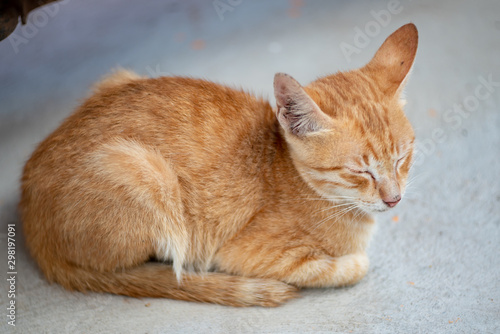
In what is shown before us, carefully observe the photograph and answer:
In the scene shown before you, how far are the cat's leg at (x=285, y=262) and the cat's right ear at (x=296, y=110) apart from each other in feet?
1.72

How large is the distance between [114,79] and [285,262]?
1274mm

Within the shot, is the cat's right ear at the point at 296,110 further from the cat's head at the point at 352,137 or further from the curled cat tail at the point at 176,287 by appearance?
the curled cat tail at the point at 176,287

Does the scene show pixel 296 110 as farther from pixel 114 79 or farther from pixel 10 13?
pixel 10 13

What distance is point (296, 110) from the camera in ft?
7.59

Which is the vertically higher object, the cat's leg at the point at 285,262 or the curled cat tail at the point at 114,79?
the curled cat tail at the point at 114,79

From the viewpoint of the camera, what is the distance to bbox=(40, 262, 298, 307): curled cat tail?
2500mm

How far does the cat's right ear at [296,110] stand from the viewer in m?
2.21

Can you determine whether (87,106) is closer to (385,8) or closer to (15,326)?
(15,326)

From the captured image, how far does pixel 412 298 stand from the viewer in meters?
2.59

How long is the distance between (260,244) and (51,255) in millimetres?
911

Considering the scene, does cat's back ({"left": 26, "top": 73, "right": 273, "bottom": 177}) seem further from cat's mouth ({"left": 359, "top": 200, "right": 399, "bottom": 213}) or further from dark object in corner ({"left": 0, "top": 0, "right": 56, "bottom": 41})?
cat's mouth ({"left": 359, "top": 200, "right": 399, "bottom": 213})

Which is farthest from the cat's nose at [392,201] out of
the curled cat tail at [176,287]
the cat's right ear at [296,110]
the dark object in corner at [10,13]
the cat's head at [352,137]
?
the dark object in corner at [10,13]

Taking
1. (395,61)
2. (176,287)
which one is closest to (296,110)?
(395,61)

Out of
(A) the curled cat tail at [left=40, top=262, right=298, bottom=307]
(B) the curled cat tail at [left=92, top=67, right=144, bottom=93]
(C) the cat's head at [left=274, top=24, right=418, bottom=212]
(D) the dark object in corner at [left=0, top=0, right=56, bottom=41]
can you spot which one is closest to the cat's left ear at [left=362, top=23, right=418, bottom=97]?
(C) the cat's head at [left=274, top=24, right=418, bottom=212]
